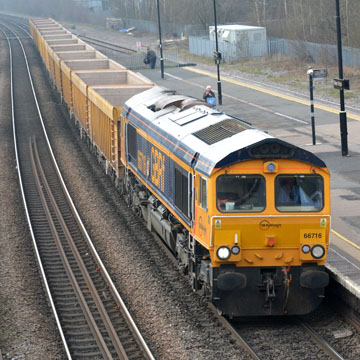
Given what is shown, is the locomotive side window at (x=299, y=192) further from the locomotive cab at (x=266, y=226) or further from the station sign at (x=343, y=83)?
the station sign at (x=343, y=83)

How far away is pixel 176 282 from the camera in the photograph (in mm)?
15094

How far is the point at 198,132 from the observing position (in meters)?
13.7

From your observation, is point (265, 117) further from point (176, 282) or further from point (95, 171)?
point (176, 282)

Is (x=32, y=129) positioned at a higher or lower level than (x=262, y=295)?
higher

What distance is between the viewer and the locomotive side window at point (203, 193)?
12.2 meters

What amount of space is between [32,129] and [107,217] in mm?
15656

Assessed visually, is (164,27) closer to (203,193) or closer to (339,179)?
(339,179)

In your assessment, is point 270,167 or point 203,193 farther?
point 203,193

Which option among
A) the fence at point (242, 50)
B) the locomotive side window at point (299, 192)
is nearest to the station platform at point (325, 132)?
the locomotive side window at point (299, 192)

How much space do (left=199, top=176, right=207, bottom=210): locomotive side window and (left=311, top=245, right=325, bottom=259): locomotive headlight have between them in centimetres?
192

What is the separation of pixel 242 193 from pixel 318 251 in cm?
158

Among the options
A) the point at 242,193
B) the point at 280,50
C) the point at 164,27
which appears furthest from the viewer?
the point at 164,27

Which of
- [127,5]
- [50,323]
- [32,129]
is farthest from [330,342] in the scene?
[127,5]

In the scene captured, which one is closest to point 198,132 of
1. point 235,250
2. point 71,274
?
point 235,250
